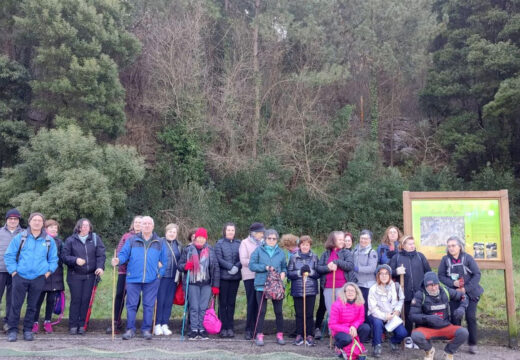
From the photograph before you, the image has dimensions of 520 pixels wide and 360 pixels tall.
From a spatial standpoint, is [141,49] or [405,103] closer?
[141,49]

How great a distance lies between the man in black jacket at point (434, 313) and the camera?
6680 mm

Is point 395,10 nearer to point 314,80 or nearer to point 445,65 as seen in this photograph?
point 445,65

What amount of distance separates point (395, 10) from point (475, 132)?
9.09 m

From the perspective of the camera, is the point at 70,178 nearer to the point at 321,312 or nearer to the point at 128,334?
the point at 128,334

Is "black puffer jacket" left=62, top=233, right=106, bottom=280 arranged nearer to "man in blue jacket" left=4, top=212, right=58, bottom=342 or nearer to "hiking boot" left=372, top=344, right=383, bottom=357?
"man in blue jacket" left=4, top=212, right=58, bottom=342

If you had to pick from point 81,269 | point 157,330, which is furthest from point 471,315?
point 81,269

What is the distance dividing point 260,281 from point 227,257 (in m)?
0.72

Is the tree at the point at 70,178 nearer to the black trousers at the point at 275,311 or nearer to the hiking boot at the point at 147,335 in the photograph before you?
the hiking boot at the point at 147,335

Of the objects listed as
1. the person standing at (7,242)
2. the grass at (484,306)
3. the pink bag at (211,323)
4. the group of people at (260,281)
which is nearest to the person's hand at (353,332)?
the group of people at (260,281)

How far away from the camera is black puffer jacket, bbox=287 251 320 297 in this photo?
7568mm

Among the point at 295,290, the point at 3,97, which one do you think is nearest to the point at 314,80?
the point at 3,97

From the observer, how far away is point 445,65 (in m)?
24.4

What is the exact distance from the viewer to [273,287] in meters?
7.48

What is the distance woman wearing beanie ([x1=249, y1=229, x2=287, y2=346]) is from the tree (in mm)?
9736
